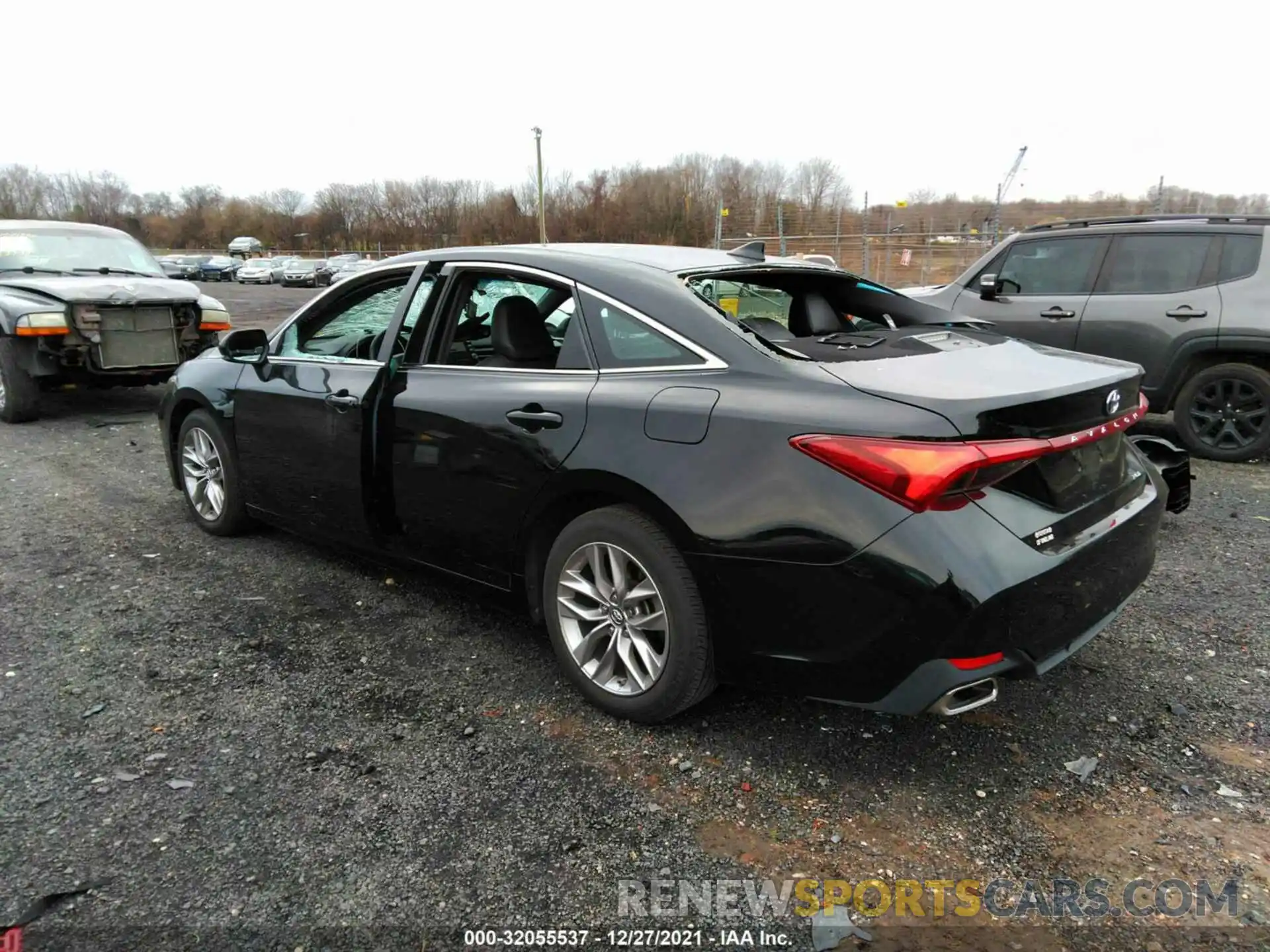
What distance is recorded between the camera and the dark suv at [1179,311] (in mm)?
6488

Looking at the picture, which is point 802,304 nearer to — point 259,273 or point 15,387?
point 15,387

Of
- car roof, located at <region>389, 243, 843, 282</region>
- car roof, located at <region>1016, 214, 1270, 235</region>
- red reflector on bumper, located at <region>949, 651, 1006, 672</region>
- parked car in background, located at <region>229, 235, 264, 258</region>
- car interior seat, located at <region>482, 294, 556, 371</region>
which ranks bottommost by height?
red reflector on bumper, located at <region>949, 651, 1006, 672</region>

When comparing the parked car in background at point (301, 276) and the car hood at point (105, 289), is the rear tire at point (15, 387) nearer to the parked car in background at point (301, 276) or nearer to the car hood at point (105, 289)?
the car hood at point (105, 289)

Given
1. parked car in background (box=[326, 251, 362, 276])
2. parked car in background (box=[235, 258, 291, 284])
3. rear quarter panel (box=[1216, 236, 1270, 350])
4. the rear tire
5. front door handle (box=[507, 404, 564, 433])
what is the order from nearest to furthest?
front door handle (box=[507, 404, 564, 433]), rear quarter panel (box=[1216, 236, 1270, 350]), the rear tire, parked car in background (box=[326, 251, 362, 276]), parked car in background (box=[235, 258, 291, 284])

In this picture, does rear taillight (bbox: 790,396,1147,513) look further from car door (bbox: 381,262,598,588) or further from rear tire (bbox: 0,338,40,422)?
rear tire (bbox: 0,338,40,422)

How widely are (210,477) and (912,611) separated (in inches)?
160

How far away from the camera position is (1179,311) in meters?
6.66

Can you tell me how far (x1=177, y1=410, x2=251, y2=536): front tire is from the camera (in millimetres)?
4645

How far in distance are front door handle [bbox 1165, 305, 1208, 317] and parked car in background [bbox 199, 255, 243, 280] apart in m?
60.1

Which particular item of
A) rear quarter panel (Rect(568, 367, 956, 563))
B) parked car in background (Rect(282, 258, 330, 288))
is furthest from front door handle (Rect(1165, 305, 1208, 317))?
parked car in background (Rect(282, 258, 330, 288))

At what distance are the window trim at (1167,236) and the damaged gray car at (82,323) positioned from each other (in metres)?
8.17

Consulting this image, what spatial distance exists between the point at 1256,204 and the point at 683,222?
3223cm

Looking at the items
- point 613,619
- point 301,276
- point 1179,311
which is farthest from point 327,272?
point 613,619

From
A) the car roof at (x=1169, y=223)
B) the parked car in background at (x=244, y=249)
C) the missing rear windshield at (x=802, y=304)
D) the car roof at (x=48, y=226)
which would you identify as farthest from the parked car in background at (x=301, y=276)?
the missing rear windshield at (x=802, y=304)
